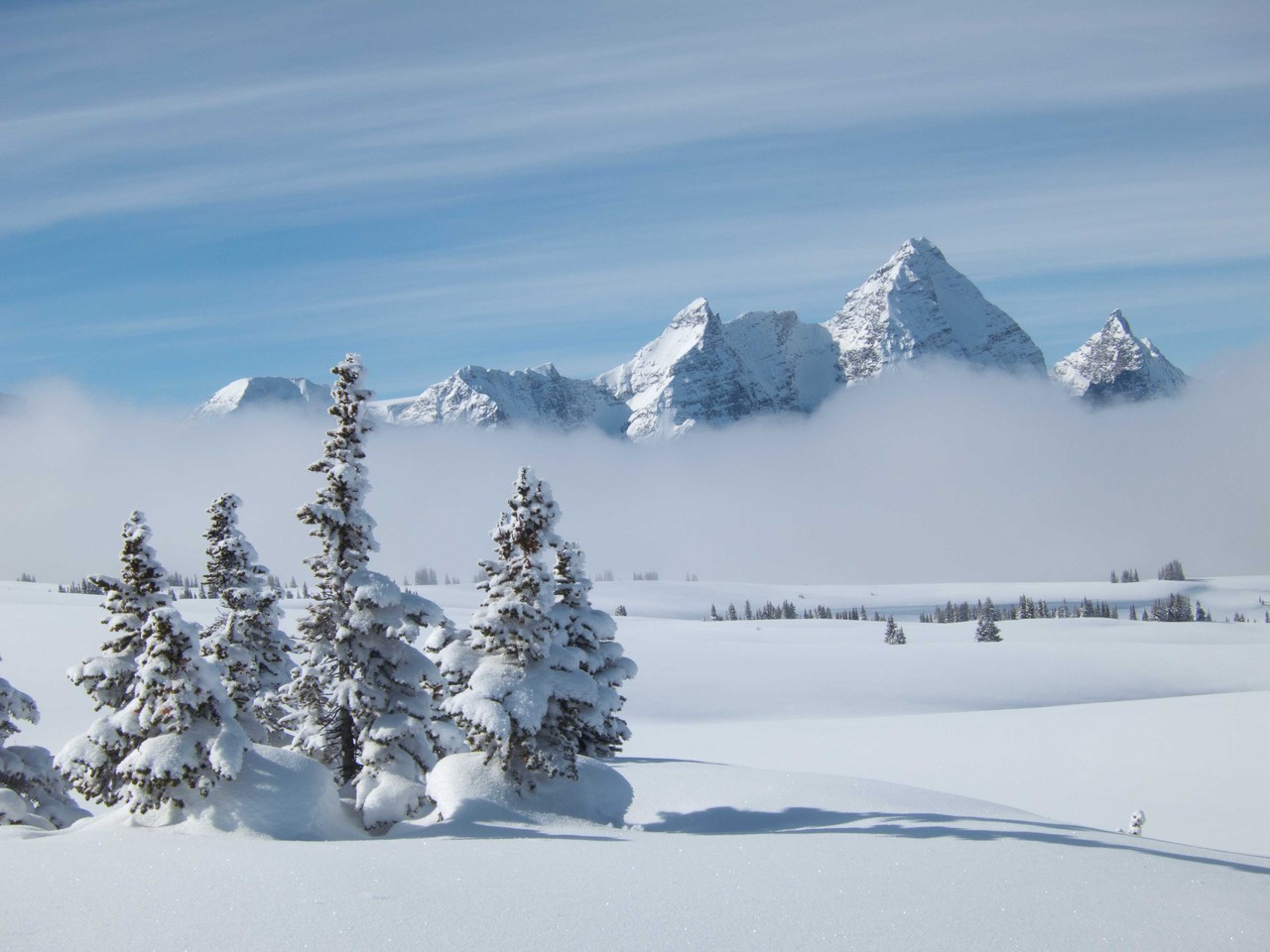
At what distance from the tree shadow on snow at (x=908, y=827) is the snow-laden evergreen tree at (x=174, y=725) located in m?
9.99

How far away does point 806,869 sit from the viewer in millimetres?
14688

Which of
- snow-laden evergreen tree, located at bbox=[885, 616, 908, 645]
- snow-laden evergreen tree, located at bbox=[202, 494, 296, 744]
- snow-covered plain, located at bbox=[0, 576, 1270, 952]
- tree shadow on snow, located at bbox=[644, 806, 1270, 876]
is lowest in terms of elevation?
tree shadow on snow, located at bbox=[644, 806, 1270, 876]

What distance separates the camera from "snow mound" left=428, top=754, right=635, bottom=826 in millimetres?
21219

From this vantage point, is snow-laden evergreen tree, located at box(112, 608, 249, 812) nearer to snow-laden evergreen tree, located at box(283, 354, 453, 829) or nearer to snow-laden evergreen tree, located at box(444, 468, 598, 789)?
snow-laden evergreen tree, located at box(283, 354, 453, 829)

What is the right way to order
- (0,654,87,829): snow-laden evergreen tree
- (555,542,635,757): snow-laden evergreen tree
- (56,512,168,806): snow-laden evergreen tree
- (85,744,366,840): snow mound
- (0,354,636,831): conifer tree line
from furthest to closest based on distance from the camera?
(555,542,635,757): snow-laden evergreen tree, (0,654,87,829): snow-laden evergreen tree, (56,512,168,806): snow-laden evergreen tree, (0,354,636,831): conifer tree line, (85,744,366,840): snow mound

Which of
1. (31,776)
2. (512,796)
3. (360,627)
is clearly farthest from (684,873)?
(31,776)

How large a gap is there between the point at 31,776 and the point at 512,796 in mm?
13697

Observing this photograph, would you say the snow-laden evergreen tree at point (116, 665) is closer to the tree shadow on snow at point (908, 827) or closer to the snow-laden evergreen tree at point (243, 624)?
the snow-laden evergreen tree at point (243, 624)

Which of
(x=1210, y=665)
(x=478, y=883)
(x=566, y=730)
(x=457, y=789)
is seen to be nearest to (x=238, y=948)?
(x=478, y=883)

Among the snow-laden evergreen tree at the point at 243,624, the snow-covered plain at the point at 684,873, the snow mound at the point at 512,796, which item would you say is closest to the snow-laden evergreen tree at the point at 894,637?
the snow-covered plain at the point at 684,873

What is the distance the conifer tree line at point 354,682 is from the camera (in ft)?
64.7

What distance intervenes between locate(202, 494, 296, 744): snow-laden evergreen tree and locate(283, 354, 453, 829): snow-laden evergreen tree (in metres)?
4.85

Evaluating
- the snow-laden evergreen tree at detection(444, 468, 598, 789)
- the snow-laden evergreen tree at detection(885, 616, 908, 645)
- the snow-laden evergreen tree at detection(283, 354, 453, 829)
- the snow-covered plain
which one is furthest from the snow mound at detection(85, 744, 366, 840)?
the snow-laden evergreen tree at detection(885, 616, 908, 645)

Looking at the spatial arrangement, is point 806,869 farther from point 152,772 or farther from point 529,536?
point 152,772
